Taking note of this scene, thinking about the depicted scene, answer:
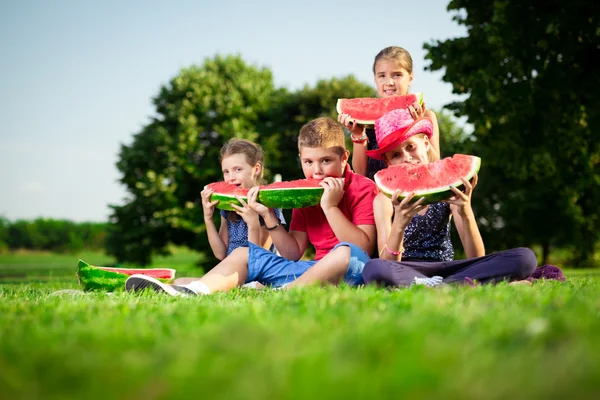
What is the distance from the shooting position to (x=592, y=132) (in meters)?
13.4

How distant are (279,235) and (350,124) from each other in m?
1.42

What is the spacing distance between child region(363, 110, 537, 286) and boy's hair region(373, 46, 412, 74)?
1.07 meters

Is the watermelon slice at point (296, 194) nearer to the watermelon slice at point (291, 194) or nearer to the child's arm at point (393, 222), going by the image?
the watermelon slice at point (291, 194)

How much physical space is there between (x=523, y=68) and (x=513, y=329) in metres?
12.2

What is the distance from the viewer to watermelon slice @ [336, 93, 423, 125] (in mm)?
6406

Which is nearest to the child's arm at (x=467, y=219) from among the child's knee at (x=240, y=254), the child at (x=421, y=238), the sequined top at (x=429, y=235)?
the child at (x=421, y=238)

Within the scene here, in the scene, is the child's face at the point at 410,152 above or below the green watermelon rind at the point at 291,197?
above

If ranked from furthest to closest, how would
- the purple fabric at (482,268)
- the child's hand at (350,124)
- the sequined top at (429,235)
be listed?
1. the child's hand at (350,124)
2. the sequined top at (429,235)
3. the purple fabric at (482,268)

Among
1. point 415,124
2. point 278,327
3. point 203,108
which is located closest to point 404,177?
point 415,124

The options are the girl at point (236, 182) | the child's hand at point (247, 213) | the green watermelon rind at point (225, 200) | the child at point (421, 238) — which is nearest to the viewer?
the child at point (421, 238)

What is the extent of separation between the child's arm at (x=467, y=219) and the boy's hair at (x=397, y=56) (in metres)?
1.79

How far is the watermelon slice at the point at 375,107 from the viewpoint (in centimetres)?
641

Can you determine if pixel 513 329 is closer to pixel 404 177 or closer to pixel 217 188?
pixel 404 177

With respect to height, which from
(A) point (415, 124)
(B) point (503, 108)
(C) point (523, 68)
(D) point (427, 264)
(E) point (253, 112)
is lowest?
(D) point (427, 264)
